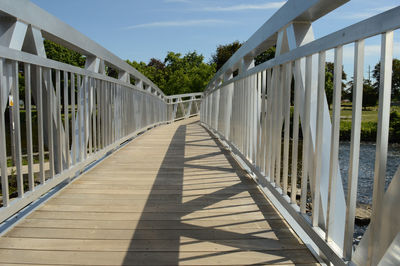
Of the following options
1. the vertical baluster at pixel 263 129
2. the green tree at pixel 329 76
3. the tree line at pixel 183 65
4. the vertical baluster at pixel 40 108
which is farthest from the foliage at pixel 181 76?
the vertical baluster at pixel 40 108

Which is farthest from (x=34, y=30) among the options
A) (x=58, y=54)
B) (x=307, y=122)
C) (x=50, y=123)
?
(x=58, y=54)

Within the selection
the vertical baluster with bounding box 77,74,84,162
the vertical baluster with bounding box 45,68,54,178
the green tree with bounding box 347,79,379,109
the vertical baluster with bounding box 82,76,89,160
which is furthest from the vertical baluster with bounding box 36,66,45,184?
the green tree with bounding box 347,79,379,109

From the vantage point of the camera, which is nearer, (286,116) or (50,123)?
(286,116)

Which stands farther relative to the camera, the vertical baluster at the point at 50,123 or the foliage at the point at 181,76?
the foliage at the point at 181,76

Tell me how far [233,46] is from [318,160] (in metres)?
43.8

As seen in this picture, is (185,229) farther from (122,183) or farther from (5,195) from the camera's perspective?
(122,183)

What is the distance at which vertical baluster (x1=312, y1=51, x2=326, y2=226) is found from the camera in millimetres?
1690

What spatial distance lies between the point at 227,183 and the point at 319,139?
6.02ft

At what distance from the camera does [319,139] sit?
5.66 feet

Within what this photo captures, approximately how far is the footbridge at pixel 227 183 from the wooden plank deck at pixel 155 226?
1 centimetres

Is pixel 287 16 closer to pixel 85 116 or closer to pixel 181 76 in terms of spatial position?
pixel 85 116

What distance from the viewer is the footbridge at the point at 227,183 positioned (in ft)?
4.46

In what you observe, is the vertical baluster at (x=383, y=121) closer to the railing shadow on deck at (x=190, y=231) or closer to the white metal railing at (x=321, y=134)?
the white metal railing at (x=321, y=134)

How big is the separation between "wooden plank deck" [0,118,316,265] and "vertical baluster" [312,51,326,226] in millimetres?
295
